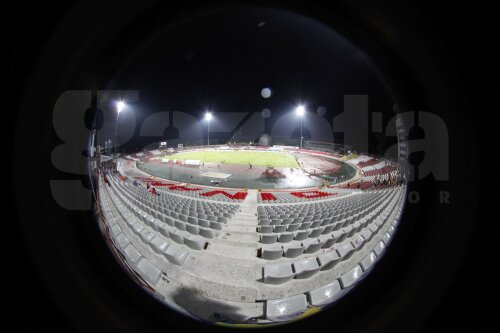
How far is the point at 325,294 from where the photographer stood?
2188 millimetres

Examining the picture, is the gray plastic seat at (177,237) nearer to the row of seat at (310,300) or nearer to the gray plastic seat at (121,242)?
the gray plastic seat at (121,242)

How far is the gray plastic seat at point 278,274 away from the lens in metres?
3.36

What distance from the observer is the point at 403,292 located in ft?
3.88

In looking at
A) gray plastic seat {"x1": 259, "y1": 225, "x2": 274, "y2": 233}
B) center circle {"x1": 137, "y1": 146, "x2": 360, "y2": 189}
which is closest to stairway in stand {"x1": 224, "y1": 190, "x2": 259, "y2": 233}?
gray plastic seat {"x1": 259, "y1": 225, "x2": 274, "y2": 233}

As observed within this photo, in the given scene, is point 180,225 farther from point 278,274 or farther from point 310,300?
point 310,300

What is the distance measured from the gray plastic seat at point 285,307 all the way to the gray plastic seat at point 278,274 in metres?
1.33

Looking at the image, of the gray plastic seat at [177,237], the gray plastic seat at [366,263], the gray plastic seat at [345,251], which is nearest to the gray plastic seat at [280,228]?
the gray plastic seat at [345,251]

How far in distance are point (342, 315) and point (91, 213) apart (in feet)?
6.47

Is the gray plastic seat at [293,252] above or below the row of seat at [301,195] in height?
above

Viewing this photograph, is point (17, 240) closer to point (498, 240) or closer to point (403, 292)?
point (403, 292)

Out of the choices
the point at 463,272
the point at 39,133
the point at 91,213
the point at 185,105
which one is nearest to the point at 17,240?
the point at 91,213

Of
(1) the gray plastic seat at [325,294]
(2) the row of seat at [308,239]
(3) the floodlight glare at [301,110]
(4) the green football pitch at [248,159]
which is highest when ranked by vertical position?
(3) the floodlight glare at [301,110]

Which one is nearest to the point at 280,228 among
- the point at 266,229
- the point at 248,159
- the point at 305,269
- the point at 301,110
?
the point at 266,229

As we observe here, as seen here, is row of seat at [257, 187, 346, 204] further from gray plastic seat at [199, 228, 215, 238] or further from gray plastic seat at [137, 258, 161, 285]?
gray plastic seat at [137, 258, 161, 285]
